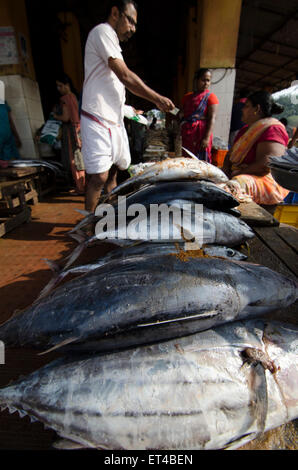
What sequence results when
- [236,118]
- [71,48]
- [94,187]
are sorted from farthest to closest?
[71,48], [236,118], [94,187]

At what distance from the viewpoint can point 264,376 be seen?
2.89ft

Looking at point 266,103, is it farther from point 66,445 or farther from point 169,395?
point 66,445

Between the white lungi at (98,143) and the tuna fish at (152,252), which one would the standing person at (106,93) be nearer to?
the white lungi at (98,143)

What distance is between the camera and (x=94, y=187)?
3.01 m

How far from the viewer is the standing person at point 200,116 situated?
4.43 metres

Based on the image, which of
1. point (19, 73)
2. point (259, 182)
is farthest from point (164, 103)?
point (19, 73)

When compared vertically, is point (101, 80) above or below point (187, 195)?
above

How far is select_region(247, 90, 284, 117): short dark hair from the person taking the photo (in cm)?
322

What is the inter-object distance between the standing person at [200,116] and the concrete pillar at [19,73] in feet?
11.0

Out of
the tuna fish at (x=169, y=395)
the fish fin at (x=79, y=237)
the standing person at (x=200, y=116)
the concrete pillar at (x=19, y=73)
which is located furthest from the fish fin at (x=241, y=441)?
the concrete pillar at (x=19, y=73)

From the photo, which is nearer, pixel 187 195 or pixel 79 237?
pixel 187 195

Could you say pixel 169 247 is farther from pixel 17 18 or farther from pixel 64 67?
pixel 64 67

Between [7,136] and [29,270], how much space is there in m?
3.94

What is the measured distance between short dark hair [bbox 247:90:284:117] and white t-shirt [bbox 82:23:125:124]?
5.88 ft
